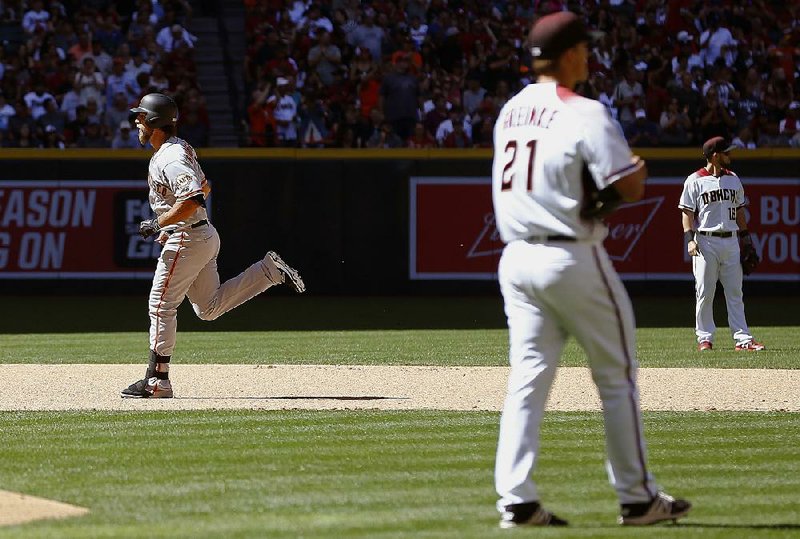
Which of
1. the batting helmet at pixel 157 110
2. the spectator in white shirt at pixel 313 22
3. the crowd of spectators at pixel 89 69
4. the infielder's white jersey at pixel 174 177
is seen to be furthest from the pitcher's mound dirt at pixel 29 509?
the spectator in white shirt at pixel 313 22

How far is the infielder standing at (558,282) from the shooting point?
492 centimetres

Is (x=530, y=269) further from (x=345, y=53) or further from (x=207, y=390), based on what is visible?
(x=345, y=53)

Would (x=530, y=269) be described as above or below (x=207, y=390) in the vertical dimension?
above

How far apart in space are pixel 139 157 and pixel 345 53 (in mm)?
3831

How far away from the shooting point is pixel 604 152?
482 cm

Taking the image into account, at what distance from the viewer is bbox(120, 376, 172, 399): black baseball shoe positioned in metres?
9.22

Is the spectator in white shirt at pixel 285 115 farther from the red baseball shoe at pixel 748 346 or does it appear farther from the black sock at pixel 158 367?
the black sock at pixel 158 367

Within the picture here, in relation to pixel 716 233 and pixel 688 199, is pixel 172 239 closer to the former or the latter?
pixel 688 199

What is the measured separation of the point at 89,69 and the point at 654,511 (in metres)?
16.6

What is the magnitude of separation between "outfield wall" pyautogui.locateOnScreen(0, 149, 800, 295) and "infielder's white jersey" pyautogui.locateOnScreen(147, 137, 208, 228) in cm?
1060

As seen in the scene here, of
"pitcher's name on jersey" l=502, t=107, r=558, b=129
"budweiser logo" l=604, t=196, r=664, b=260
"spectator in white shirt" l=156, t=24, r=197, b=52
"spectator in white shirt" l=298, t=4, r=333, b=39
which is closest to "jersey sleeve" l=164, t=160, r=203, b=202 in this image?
"pitcher's name on jersey" l=502, t=107, r=558, b=129

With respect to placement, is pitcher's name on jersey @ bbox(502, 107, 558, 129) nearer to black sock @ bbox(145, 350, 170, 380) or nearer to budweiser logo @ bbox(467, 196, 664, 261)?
black sock @ bbox(145, 350, 170, 380)

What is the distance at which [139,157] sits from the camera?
19.7 m

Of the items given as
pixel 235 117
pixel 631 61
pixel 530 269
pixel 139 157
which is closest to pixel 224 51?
pixel 235 117
